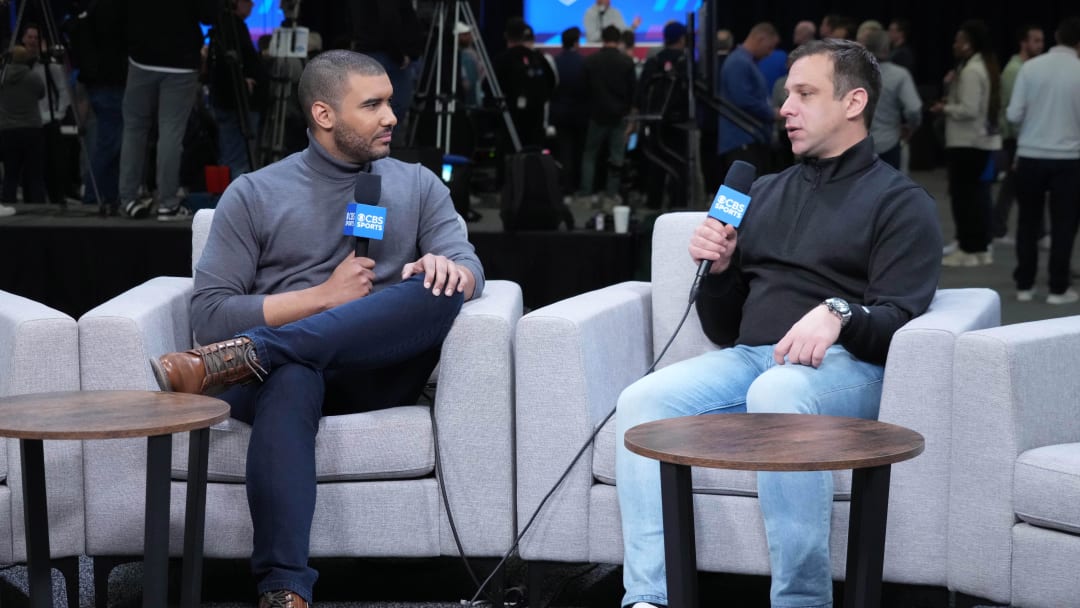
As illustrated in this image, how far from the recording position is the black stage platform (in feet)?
18.0

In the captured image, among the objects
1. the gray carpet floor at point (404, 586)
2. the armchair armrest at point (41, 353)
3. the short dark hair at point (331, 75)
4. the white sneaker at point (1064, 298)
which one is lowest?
the gray carpet floor at point (404, 586)

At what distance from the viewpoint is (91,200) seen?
762 cm

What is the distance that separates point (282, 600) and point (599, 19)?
10388 mm

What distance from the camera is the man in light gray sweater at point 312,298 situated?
8.02ft

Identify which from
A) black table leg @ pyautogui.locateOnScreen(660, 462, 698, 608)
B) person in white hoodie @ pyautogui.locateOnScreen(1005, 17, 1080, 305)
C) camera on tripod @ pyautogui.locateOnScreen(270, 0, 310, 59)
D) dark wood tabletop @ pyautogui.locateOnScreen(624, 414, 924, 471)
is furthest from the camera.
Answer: camera on tripod @ pyautogui.locateOnScreen(270, 0, 310, 59)

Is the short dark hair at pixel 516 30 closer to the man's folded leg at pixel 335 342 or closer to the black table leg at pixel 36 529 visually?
the man's folded leg at pixel 335 342

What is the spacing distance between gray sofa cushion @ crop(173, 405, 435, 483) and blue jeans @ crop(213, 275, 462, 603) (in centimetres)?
→ 5

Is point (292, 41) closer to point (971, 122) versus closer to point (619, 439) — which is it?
point (971, 122)

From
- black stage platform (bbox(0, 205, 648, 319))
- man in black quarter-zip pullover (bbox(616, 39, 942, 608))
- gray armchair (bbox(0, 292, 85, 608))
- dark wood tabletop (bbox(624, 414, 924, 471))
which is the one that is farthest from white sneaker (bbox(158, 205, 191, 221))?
dark wood tabletop (bbox(624, 414, 924, 471))

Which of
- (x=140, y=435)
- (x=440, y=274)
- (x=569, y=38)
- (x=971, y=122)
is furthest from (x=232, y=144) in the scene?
(x=140, y=435)

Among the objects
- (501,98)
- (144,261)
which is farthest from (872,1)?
(144,261)

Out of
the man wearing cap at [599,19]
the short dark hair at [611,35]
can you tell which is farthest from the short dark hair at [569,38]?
the man wearing cap at [599,19]

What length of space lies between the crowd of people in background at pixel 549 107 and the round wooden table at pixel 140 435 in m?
3.76

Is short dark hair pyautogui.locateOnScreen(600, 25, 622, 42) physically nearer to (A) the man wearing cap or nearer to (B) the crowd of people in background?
(B) the crowd of people in background
